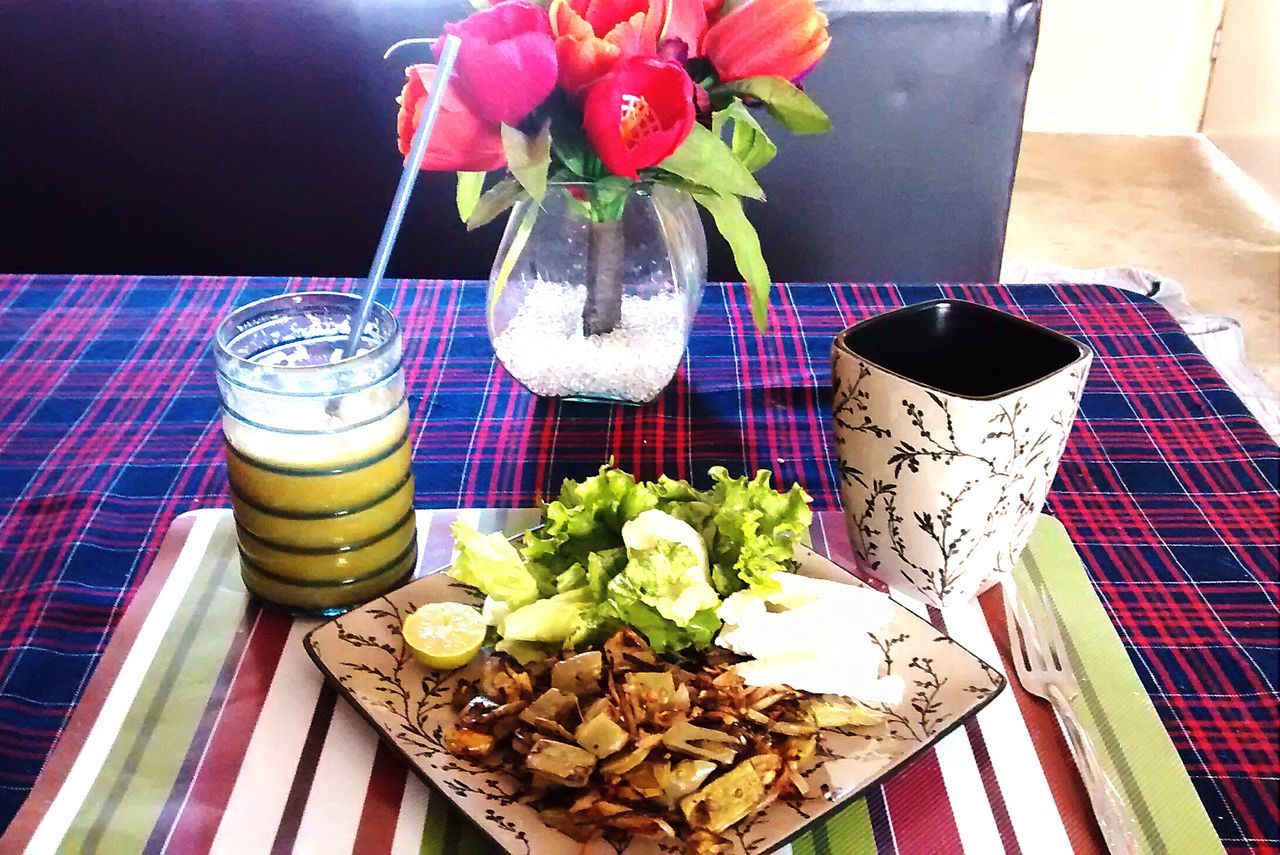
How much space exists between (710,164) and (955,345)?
7.6 inches

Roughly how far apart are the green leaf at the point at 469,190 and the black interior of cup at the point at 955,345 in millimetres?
290

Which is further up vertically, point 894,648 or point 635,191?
point 635,191

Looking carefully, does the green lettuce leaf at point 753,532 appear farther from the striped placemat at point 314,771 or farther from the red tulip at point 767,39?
the red tulip at point 767,39

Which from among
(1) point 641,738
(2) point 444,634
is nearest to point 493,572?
(2) point 444,634

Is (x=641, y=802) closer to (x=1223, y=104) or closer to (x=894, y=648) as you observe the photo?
(x=894, y=648)

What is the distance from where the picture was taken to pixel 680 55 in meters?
0.68

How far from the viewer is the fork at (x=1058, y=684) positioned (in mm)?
477

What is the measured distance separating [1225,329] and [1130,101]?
3.01m

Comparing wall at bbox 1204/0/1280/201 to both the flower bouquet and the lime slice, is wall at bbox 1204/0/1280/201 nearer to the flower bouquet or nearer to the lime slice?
the flower bouquet

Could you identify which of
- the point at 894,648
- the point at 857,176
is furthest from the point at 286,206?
the point at 894,648

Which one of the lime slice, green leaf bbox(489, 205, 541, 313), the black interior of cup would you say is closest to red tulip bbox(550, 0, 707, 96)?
green leaf bbox(489, 205, 541, 313)

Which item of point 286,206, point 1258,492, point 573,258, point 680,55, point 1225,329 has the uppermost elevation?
point 680,55

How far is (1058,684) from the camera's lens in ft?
1.83

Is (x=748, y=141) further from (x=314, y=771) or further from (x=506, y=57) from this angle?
(x=314, y=771)
